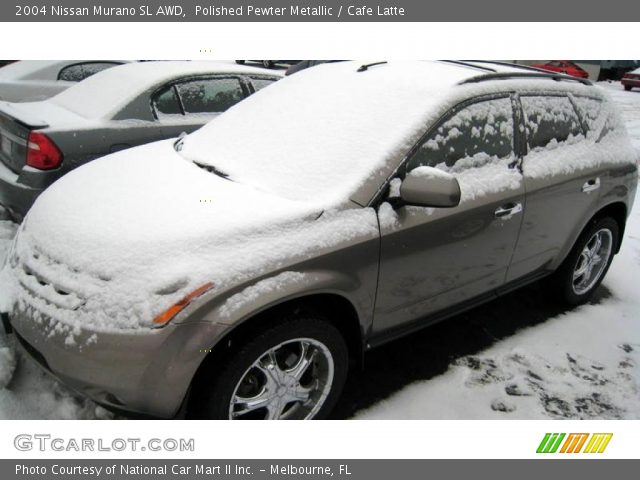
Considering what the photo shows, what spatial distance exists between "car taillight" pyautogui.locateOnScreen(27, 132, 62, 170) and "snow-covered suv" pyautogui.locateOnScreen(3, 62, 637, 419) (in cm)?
87

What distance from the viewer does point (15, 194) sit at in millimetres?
3395

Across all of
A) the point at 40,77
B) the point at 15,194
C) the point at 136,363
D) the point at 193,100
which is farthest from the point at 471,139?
the point at 40,77

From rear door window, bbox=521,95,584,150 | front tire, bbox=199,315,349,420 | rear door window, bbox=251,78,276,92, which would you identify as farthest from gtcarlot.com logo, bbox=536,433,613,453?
rear door window, bbox=251,78,276,92

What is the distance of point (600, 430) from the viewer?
217cm

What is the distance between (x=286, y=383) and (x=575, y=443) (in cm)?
127

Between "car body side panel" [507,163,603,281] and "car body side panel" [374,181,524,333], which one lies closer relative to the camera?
"car body side panel" [374,181,524,333]

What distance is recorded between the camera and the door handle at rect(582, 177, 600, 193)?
3.06 m

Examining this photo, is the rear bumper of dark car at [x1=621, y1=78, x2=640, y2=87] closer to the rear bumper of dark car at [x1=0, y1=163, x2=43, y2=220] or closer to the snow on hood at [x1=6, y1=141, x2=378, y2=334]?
the snow on hood at [x1=6, y1=141, x2=378, y2=334]

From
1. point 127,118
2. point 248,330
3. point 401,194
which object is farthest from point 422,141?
point 127,118

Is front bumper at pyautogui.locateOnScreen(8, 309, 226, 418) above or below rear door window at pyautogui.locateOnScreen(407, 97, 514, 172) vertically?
below

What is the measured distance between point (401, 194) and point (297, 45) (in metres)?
1.18

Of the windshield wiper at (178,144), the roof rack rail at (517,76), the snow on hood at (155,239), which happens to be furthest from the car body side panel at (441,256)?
the windshield wiper at (178,144)

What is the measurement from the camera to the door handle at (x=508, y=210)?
2.59 metres

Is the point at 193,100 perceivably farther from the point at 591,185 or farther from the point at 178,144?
the point at 591,185
